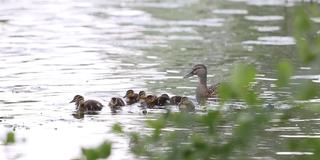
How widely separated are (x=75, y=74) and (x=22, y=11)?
26.8ft

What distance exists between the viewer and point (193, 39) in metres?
17.8

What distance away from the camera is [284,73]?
373 cm

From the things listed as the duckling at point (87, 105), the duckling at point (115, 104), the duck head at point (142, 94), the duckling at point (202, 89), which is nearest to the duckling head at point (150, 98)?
the duck head at point (142, 94)

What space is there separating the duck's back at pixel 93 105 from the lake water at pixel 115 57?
0.47 feet

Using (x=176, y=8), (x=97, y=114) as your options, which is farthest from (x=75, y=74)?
(x=176, y=8)

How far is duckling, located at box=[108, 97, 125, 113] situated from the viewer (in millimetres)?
11352

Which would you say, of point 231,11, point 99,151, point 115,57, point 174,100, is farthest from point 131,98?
point 231,11

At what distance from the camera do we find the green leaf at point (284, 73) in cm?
368

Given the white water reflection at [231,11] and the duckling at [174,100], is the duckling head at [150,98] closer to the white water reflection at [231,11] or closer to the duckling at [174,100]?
the duckling at [174,100]

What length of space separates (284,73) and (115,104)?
7719mm

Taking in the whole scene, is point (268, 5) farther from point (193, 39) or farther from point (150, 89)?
point (150, 89)

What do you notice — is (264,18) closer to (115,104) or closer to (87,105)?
(115,104)

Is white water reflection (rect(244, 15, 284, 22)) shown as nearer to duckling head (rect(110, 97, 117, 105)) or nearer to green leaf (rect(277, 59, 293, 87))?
duckling head (rect(110, 97, 117, 105))

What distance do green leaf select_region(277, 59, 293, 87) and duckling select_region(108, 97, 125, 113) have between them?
760 centimetres
